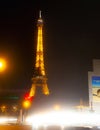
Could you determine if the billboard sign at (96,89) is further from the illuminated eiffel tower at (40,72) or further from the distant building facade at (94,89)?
the illuminated eiffel tower at (40,72)

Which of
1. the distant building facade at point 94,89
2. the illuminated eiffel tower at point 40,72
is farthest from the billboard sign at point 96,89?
the illuminated eiffel tower at point 40,72

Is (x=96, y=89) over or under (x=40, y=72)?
under

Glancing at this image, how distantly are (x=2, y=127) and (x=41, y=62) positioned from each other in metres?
46.2

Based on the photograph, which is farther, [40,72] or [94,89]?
[40,72]

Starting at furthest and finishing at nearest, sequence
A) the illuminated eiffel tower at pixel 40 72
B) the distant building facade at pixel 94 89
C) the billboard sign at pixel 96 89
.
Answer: the illuminated eiffel tower at pixel 40 72
the billboard sign at pixel 96 89
the distant building facade at pixel 94 89

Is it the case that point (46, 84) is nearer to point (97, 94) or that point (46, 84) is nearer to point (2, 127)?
point (97, 94)

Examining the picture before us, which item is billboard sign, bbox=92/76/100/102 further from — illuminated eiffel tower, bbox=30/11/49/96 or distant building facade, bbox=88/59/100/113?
illuminated eiffel tower, bbox=30/11/49/96

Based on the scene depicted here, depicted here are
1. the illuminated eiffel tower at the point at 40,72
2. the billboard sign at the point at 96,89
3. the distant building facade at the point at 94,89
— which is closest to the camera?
the distant building facade at the point at 94,89

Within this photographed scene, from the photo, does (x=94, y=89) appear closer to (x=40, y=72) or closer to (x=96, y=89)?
(x=96, y=89)

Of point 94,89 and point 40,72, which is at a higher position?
point 40,72

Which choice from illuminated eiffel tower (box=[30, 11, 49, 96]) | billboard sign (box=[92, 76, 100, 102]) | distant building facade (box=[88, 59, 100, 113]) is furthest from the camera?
illuminated eiffel tower (box=[30, 11, 49, 96])

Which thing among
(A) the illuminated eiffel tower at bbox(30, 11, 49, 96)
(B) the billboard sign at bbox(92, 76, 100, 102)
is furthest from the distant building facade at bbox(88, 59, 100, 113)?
(A) the illuminated eiffel tower at bbox(30, 11, 49, 96)

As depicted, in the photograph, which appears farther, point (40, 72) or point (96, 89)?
point (40, 72)

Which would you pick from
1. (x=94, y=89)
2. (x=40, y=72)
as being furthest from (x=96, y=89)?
(x=40, y=72)
